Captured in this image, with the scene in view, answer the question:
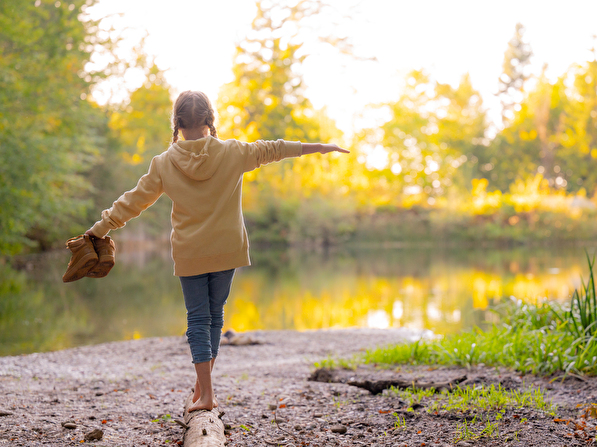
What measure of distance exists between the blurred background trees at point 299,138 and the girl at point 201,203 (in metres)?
5.93

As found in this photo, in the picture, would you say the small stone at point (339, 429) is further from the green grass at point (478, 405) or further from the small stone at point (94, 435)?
the small stone at point (94, 435)

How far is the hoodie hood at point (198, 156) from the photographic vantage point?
2.65 meters

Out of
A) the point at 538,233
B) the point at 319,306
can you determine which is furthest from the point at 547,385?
the point at 538,233

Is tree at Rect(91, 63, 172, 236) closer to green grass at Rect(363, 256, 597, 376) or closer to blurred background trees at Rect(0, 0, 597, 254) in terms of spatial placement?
blurred background trees at Rect(0, 0, 597, 254)

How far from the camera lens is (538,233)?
91.4 feet

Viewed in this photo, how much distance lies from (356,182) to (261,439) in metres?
34.0

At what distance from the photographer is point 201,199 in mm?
2686

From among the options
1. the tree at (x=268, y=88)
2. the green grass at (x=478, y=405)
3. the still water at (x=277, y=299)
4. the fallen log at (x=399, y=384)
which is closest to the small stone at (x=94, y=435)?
the green grass at (x=478, y=405)

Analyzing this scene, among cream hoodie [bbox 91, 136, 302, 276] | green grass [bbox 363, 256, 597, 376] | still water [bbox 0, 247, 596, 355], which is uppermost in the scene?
cream hoodie [bbox 91, 136, 302, 276]

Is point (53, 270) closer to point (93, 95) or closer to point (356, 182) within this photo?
point (93, 95)

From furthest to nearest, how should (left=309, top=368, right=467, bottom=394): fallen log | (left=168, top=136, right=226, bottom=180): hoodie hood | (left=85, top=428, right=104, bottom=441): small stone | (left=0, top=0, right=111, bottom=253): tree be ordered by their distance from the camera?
(left=0, top=0, right=111, bottom=253): tree → (left=309, top=368, right=467, bottom=394): fallen log → (left=168, top=136, right=226, bottom=180): hoodie hood → (left=85, top=428, right=104, bottom=441): small stone

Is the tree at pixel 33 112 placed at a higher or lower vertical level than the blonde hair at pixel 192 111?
higher

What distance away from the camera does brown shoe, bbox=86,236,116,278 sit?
281cm

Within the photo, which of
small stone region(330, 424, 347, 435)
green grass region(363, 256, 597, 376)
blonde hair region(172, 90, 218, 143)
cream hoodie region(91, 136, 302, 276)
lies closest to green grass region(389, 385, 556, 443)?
small stone region(330, 424, 347, 435)
